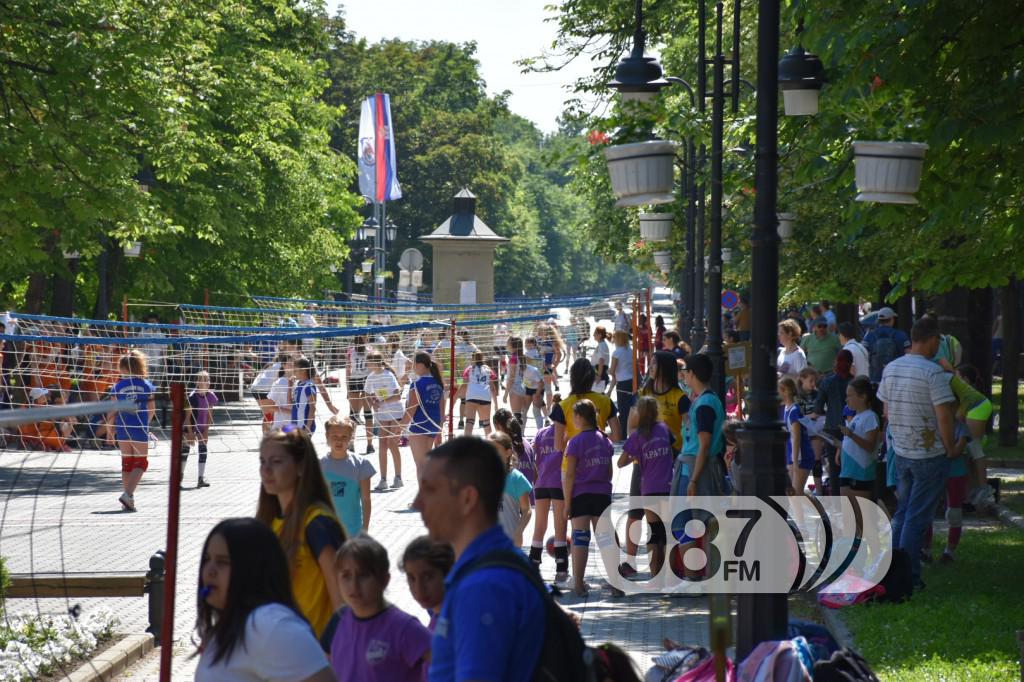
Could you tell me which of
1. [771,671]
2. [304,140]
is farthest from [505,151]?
[771,671]

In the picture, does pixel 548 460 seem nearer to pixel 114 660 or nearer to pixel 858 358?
pixel 114 660

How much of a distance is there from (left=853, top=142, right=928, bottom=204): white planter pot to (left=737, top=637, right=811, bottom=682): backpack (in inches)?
160

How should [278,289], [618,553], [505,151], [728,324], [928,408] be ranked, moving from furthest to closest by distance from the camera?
[505,151], [728,324], [278,289], [618,553], [928,408]

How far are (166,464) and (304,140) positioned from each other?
16213mm

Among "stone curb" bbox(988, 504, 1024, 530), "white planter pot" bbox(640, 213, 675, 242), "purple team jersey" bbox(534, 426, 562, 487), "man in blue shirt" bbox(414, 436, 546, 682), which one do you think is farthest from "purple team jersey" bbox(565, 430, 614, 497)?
"white planter pot" bbox(640, 213, 675, 242)

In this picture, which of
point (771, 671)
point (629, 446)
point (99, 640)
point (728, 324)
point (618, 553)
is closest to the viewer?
point (771, 671)

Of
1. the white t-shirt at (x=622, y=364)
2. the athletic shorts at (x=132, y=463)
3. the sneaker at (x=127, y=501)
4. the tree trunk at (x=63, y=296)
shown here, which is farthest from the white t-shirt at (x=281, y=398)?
the tree trunk at (x=63, y=296)

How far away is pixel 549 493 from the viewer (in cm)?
1216

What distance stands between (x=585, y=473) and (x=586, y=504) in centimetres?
24

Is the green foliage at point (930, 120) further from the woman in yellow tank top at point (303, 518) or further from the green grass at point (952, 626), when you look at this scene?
the woman in yellow tank top at point (303, 518)

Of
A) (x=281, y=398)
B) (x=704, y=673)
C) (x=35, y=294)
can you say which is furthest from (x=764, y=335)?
(x=35, y=294)

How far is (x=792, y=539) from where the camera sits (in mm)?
8414

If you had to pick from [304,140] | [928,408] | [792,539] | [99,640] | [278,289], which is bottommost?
[99,640]

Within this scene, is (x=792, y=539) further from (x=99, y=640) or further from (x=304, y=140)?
(x=304, y=140)
